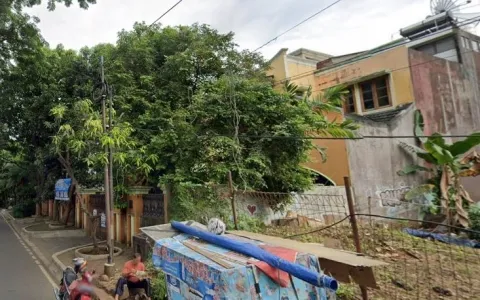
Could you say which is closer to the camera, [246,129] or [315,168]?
[246,129]

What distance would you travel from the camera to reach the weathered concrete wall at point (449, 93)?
19375 mm

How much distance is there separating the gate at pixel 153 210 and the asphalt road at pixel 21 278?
3.01 meters

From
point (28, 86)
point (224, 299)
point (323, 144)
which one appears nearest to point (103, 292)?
point (224, 299)

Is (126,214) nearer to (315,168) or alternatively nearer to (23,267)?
(23,267)

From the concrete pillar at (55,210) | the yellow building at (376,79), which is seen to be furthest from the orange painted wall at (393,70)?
the concrete pillar at (55,210)

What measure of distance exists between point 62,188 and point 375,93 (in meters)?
17.2

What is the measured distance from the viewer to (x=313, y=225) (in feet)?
33.5

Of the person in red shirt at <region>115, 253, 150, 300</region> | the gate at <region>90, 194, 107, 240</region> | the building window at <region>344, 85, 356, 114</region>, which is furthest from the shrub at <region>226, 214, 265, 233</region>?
the building window at <region>344, 85, 356, 114</region>

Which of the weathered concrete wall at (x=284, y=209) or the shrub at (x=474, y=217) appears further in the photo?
the shrub at (x=474, y=217)

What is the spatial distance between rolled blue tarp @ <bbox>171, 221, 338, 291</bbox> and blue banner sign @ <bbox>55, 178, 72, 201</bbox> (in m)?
14.2

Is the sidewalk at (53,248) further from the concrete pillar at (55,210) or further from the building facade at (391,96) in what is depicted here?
the building facade at (391,96)

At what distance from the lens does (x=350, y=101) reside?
20250 millimetres

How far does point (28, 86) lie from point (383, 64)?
17241 millimetres

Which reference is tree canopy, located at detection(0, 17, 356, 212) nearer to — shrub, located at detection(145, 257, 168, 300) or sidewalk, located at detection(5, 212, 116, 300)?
sidewalk, located at detection(5, 212, 116, 300)
